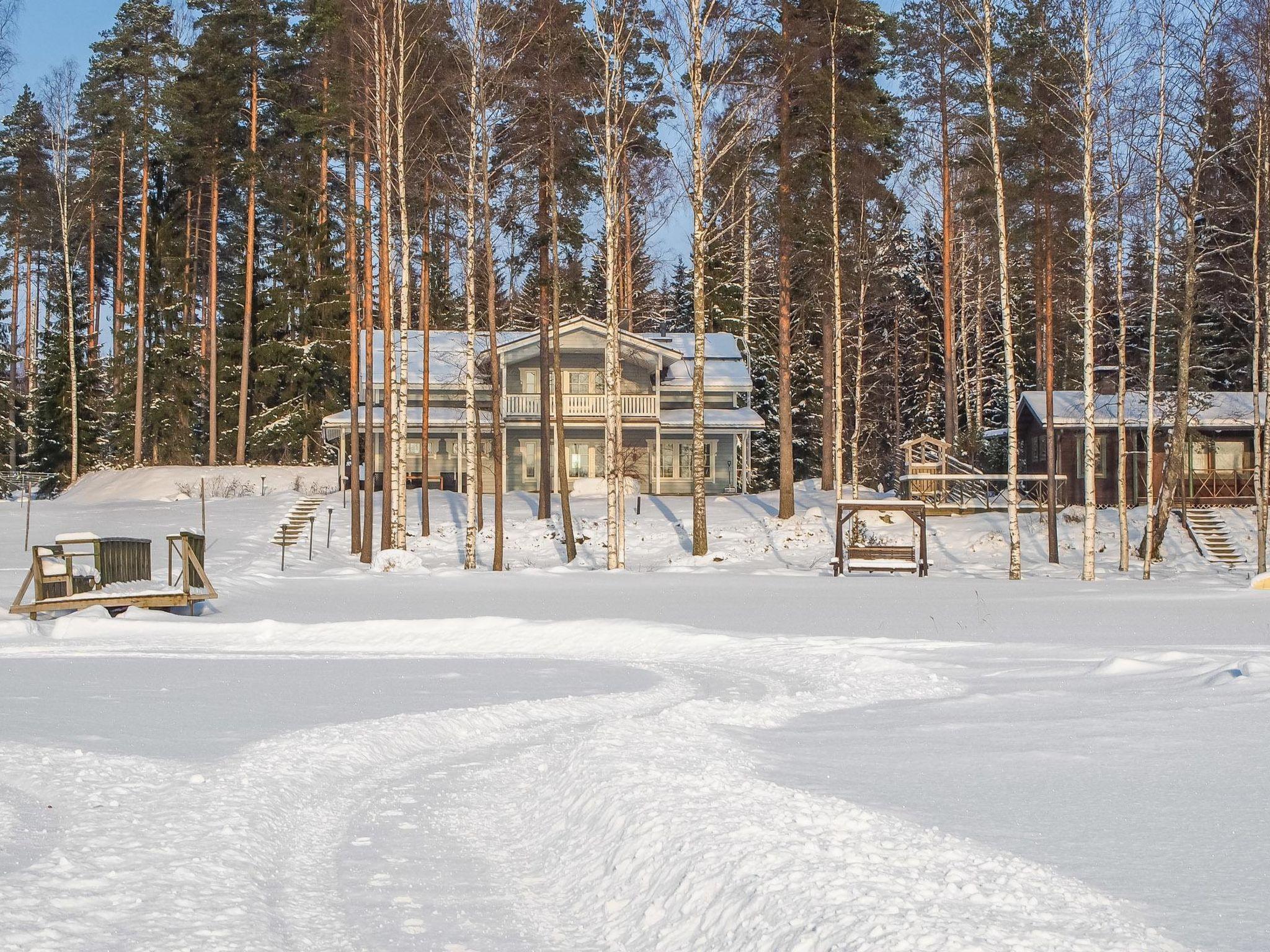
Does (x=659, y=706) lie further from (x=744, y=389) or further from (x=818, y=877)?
(x=744, y=389)

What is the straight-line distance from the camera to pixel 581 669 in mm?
11969

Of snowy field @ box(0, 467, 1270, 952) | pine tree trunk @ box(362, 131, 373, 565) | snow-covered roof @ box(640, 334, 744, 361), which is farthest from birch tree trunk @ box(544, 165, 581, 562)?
snow-covered roof @ box(640, 334, 744, 361)

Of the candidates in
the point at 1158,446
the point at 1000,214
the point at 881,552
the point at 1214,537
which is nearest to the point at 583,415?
the point at 881,552

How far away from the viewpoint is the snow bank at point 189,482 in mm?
40500

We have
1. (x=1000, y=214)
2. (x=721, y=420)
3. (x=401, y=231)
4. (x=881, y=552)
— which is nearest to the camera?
(x=1000, y=214)

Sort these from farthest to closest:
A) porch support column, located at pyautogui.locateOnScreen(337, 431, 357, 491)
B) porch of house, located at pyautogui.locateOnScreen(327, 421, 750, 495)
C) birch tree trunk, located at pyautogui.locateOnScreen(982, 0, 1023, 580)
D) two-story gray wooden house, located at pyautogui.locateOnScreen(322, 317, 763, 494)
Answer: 1. porch of house, located at pyautogui.locateOnScreen(327, 421, 750, 495)
2. two-story gray wooden house, located at pyautogui.locateOnScreen(322, 317, 763, 494)
3. porch support column, located at pyautogui.locateOnScreen(337, 431, 357, 491)
4. birch tree trunk, located at pyautogui.locateOnScreen(982, 0, 1023, 580)

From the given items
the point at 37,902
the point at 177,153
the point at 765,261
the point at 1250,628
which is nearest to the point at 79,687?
the point at 37,902

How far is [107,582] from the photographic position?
18406 mm

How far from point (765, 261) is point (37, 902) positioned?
4633 cm

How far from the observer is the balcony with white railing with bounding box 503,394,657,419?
3984 centimetres

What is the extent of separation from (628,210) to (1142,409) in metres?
16.9

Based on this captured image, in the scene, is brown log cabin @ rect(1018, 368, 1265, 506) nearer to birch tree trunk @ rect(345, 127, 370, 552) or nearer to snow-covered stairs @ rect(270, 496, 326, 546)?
birch tree trunk @ rect(345, 127, 370, 552)

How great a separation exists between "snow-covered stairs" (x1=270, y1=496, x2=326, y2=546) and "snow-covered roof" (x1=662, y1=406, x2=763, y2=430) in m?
12.0

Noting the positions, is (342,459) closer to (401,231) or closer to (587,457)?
(587,457)
